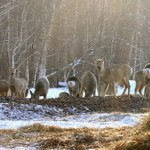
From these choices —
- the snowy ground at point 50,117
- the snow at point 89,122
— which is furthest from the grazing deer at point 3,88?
the snow at point 89,122

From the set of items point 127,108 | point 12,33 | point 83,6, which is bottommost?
point 127,108

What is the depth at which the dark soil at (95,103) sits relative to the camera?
16016 millimetres

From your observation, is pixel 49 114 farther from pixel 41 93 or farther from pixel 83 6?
pixel 83 6

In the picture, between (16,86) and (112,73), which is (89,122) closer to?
(112,73)

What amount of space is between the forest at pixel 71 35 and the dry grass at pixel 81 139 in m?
27.5

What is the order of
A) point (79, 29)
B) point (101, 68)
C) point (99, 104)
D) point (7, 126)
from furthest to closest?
point (79, 29), point (101, 68), point (99, 104), point (7, 126)

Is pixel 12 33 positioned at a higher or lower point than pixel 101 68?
higher

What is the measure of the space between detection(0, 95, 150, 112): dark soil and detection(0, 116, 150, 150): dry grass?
634 cm

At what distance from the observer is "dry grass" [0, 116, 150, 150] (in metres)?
6.45

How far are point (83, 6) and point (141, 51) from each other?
7735 millimetres

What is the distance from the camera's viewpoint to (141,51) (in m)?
52.3

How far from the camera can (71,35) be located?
4875 centimetres

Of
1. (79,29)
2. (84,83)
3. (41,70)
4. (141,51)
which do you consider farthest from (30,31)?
(84,83)

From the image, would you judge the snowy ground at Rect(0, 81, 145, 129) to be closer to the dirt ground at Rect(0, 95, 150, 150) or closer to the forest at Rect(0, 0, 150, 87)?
the dirt ground at Rect(0, 95, 150, 150)
